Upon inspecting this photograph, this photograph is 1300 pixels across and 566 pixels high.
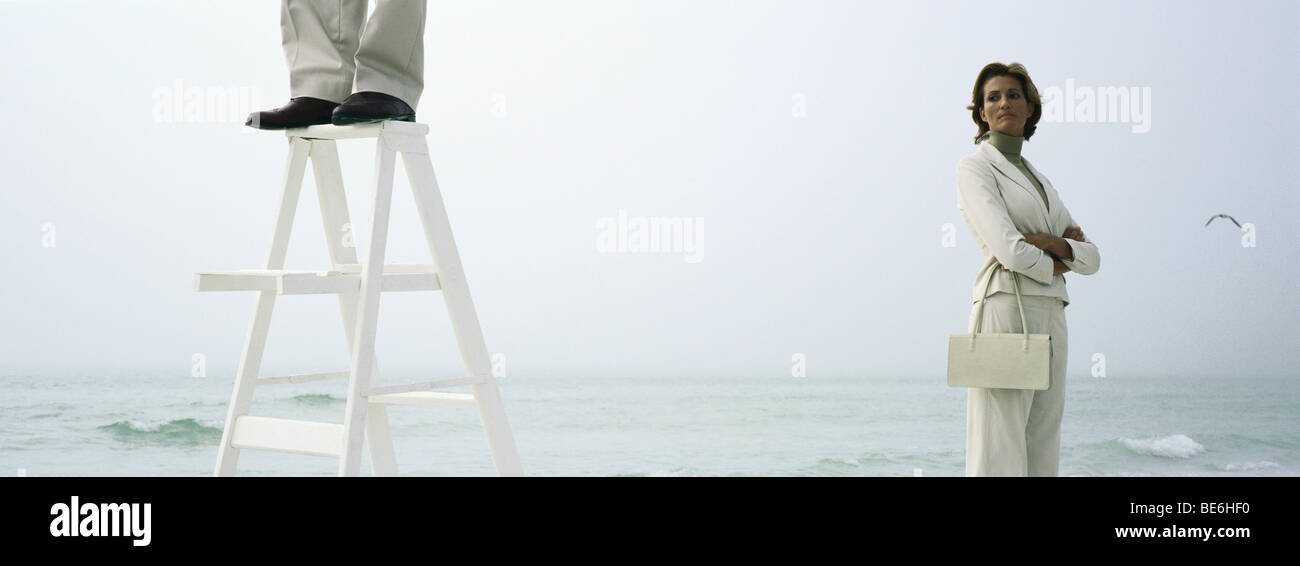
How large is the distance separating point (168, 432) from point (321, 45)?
7.08m

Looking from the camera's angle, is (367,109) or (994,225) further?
(994,225)

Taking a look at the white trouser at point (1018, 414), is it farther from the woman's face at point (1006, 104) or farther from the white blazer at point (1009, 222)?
the woman's face at point (1006, 104)

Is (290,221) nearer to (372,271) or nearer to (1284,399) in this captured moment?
(372,271)

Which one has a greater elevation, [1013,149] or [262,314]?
[1013,149]

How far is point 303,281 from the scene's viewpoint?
5.69 feet

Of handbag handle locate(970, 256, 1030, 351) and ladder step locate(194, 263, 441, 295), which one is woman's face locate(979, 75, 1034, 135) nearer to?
handbag handle locate(970, 256, 1030, 351)

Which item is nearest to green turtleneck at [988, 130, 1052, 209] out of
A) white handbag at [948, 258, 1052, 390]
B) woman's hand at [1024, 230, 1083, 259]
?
woman's hand at [1024, 230, 1083, 259]

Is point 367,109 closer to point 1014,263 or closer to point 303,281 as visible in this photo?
point 303,281

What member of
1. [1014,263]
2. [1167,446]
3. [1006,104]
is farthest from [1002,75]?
[1167,446]

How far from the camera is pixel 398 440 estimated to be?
27.6ft

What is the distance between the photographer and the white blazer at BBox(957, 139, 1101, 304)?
2334 mm

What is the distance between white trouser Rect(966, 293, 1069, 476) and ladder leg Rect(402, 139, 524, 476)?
1.06 meters
